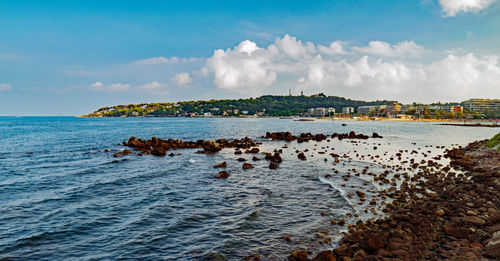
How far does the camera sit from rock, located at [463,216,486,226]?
37.9 feet

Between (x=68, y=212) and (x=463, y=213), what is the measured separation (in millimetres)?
20397

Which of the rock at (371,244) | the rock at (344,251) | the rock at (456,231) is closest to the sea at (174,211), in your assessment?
the rock at (344,251)

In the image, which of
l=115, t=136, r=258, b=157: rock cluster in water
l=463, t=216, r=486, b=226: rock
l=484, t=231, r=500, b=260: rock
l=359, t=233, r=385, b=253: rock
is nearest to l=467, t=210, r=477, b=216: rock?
l=463, t=216, r=486, b=226: rock

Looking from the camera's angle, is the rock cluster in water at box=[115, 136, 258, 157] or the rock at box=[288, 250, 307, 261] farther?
the rock cluster in water at box=[115, 136, 258, 157]

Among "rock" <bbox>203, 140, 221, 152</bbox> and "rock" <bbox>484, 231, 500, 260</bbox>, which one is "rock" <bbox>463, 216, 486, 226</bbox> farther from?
"rock" <bbox>203, 140, 221, 152</bbox>

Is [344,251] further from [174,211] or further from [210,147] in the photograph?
[210,147]

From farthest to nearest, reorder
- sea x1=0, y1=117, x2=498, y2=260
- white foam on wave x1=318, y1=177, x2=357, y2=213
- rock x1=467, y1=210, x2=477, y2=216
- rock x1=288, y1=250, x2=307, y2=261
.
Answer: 1. white foam on wave x1=318, y1=177, x2=357, y2=213
2. rock x1=467, y1=210, x2=477, y2=216
3. sea x1=0, y1=117, x2=498, y2=260
4. rock x1=288, y1=250, x2=307, y2=261

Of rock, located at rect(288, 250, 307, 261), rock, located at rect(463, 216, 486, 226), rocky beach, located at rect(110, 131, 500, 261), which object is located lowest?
rock, located at rect(288, 250, 307, 261)

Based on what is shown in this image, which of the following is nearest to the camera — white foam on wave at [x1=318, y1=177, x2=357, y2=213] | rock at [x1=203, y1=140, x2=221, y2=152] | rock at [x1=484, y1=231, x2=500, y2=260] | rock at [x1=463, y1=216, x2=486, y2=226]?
rock at [x1=484, y1=231, x2=500, y2=260]

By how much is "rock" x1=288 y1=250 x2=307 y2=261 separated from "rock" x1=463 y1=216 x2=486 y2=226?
8014 millimetres

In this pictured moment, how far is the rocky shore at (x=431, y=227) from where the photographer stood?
9188mm

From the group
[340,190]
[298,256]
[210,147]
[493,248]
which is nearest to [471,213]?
[493,248]

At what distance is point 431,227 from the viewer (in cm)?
1149

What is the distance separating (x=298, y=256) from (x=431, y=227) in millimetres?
6396
